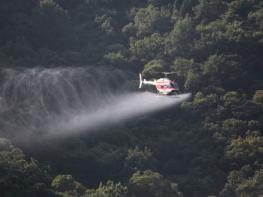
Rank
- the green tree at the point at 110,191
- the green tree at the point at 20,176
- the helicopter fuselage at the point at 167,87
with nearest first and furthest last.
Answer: the green tree at the point at 20,176, the green tree at the point at 110,191, the helicopter fuselage at the point at 167,87

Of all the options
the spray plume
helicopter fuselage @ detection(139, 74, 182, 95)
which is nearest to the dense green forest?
the spray plume

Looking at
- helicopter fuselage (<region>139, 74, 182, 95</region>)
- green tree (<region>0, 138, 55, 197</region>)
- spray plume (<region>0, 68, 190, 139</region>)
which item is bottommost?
A: green tree (<region>0, 138, 55, 197</region>)

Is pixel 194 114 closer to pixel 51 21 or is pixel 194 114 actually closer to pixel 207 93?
pixel 207 93

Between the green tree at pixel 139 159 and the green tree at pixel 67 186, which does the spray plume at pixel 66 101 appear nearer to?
the green tree at pixel 139 159

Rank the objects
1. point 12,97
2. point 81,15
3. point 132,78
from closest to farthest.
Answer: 1. point 12,97
2. point 132,78
3. point 81,15

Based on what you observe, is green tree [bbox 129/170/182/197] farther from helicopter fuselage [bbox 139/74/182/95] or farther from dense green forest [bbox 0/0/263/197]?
helicopter fuselage [bbox 139/74/182/95]

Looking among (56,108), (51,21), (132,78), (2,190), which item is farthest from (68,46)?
(2,190)

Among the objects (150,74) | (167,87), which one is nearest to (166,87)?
(167,87)

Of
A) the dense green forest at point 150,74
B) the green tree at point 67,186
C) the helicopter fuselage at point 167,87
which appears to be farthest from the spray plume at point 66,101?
the green tree at point 67,186
